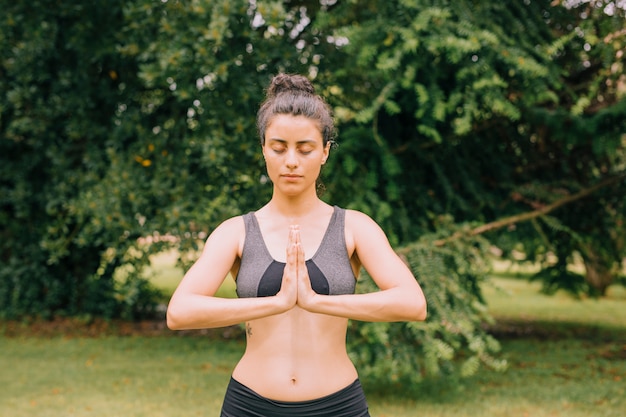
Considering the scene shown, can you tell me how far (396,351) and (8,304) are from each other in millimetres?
7896

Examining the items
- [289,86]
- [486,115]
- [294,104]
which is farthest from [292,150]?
[486,115]

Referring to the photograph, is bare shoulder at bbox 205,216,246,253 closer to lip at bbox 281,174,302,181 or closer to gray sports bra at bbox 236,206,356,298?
gray sports bra at bbox 236,206,356,298

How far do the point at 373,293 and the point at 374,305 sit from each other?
0.04 metres

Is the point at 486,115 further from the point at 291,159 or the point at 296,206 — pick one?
the point at 291,159

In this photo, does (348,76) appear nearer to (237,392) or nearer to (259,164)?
(259,164)

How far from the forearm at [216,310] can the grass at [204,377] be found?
A: 4589 millimetres

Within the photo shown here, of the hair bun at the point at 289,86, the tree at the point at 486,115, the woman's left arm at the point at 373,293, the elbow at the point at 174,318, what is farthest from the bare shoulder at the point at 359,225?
the tree at the point at 486,115

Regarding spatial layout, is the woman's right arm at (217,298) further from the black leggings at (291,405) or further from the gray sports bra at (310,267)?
the black leggings at (291,405)

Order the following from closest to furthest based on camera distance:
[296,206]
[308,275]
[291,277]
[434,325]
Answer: [291,277], [308,275], [296,206], [434,325]

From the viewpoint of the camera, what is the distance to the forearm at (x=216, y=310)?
2086 mm

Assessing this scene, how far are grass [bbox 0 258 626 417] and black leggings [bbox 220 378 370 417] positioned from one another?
4.23 metres

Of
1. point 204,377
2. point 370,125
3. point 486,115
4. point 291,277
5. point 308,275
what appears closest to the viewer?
point 291,277

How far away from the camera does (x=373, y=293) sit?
2.15 m

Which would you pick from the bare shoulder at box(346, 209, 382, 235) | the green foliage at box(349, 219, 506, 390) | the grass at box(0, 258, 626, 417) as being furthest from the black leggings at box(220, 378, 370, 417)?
the grass at box(0, 258, 626, 417)
